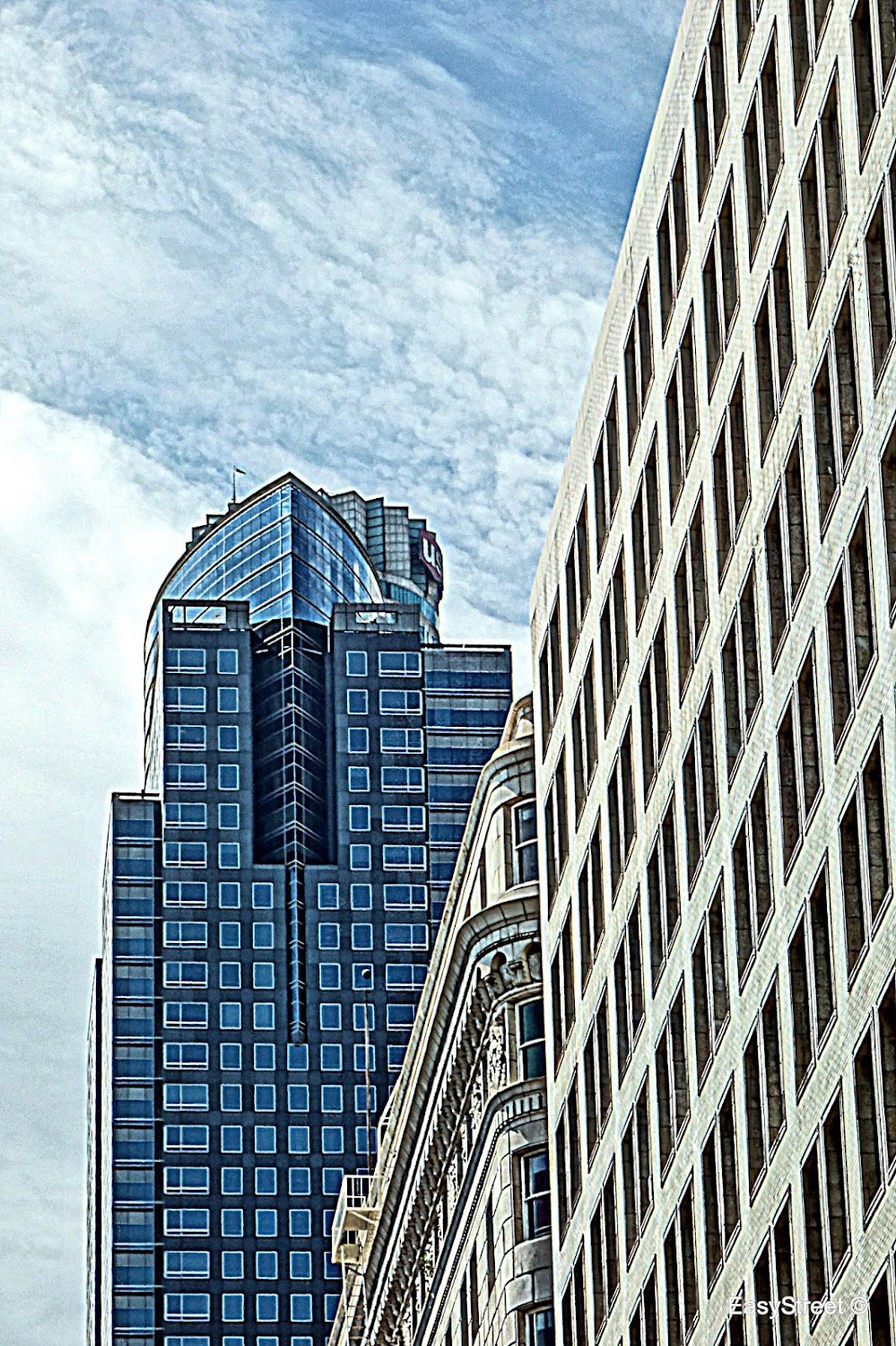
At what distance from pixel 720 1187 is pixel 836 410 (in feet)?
54.7

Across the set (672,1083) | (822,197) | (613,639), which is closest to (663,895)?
(672,1083)

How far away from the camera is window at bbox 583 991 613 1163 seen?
82.4 meters

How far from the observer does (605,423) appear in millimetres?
84562

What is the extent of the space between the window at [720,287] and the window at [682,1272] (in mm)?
17356

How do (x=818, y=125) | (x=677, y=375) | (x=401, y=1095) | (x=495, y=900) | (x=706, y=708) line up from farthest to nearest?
1. (x=401, y=1095)
2. (x=495, y=900)
3. (x=677, y=375)
4. (x=706, y=708)
5. (x=818, y=125)

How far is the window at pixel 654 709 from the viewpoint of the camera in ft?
251

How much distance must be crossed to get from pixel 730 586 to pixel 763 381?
4411 millimetres

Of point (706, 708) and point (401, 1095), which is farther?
point (401, 1095)

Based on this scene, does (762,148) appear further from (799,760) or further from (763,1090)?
(763,1090)

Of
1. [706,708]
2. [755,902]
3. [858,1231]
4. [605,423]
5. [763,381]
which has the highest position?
[605,423]

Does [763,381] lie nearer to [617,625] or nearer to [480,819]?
[617,625]

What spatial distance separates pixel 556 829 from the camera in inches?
3669

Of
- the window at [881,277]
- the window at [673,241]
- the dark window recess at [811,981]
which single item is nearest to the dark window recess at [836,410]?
the window at [881,277]

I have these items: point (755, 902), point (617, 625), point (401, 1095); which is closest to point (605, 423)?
point (617, 625)
